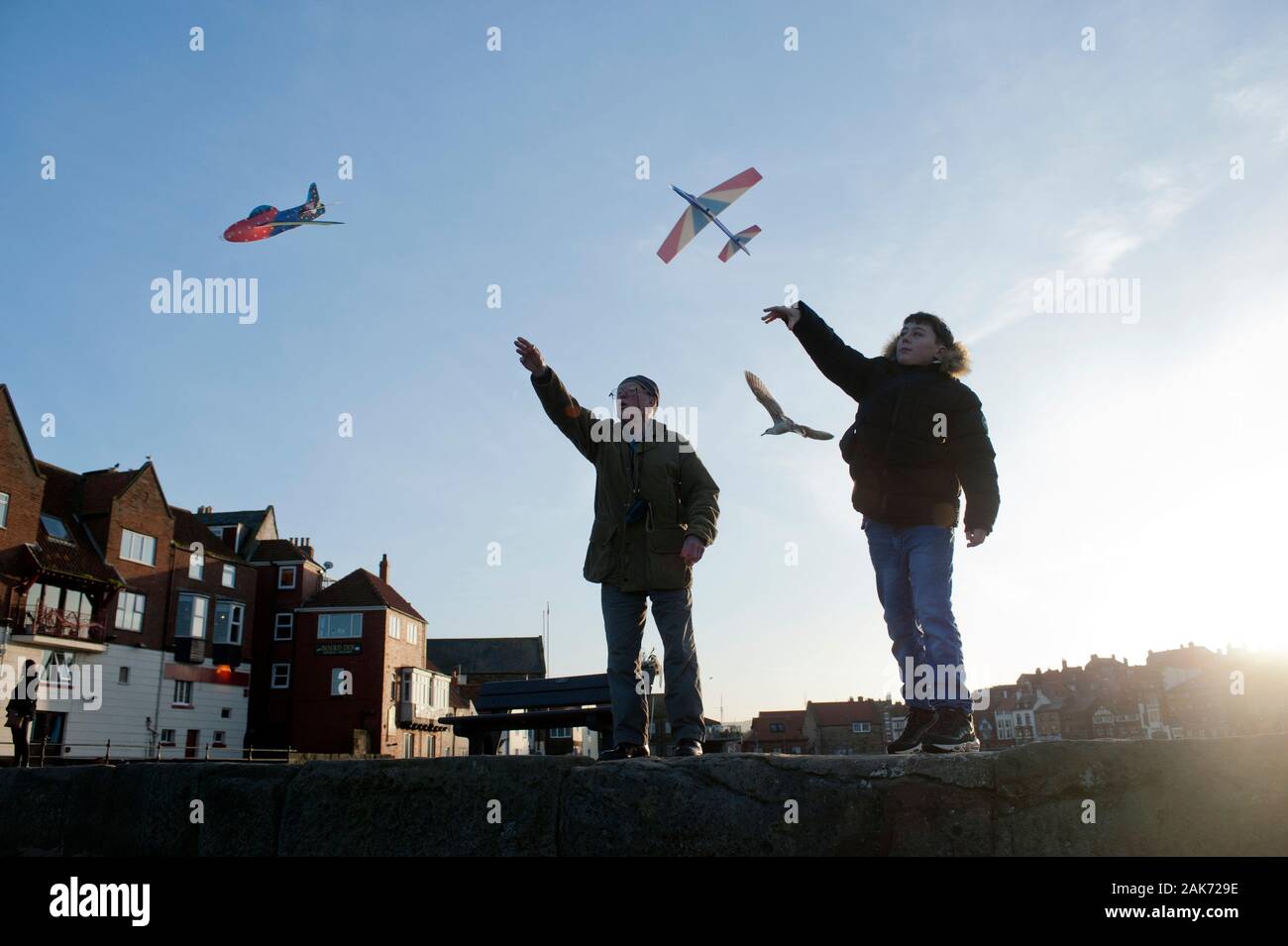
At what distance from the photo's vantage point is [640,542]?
4.77m

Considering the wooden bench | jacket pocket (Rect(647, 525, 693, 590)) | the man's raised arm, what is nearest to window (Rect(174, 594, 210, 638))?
the wooden bench

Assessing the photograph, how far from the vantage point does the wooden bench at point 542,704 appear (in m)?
7.93

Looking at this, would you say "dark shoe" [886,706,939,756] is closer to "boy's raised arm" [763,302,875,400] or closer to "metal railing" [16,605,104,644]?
"boy's raised arm" [763,302,875,400]

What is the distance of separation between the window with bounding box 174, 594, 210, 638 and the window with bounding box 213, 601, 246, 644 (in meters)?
0.95

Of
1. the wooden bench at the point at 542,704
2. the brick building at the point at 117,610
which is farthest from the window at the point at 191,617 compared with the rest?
the wooden bench at the point at 542,704

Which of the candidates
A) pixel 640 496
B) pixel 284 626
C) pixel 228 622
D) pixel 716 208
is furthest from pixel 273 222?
pixel 284 626

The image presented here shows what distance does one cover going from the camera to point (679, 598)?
4.69 metres

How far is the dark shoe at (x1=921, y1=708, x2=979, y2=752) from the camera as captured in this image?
3.66 meters

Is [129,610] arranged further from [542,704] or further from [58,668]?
[542,704]

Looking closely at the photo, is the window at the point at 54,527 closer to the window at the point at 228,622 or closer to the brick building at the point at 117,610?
the brick building at the point at 117,610

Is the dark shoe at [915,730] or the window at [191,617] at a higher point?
the window at [191,617]

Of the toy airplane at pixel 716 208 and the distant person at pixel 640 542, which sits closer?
the distant person at pixel 640 542

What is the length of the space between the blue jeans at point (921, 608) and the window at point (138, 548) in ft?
128
